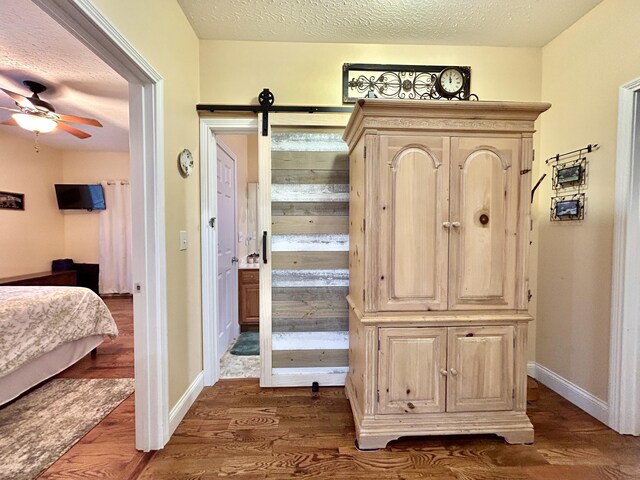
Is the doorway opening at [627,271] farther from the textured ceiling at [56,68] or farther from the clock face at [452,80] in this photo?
the textured ceiling at [56,68]

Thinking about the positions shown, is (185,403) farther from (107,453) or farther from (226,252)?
(226,252)

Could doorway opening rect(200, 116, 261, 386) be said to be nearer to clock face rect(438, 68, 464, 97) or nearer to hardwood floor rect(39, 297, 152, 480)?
hardwood floor rect(39, 297, 152, 480)

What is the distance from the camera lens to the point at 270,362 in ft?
7.32

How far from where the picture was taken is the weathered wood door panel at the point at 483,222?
1.58 m

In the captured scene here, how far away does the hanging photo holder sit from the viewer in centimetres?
193

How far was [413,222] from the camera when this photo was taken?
5.16ft

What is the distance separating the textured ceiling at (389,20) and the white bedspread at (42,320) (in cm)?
241

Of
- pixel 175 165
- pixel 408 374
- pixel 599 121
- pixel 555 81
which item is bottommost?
pixel 408 374

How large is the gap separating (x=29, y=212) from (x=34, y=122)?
2.57 metres

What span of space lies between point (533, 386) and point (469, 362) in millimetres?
857

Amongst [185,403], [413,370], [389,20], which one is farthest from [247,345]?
[389,20]

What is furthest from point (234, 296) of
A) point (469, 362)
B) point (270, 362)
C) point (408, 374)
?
point (469, 362)

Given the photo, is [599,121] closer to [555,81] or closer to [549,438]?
[555,81]

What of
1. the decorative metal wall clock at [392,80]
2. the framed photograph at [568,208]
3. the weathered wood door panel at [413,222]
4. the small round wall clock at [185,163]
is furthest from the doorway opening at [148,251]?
the framed photograph at [568,208]
